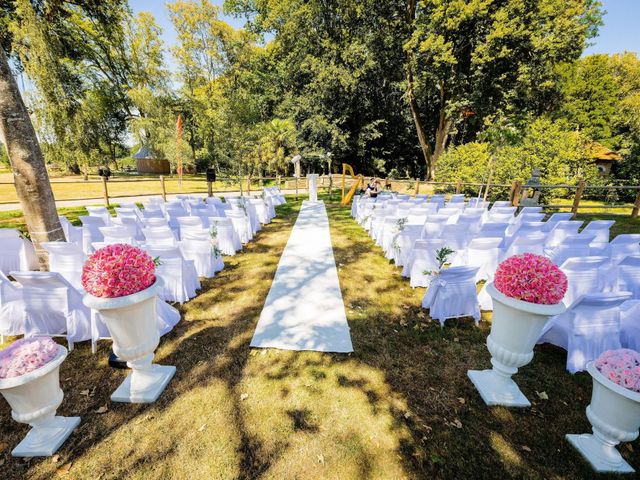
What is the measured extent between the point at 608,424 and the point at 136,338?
424cm

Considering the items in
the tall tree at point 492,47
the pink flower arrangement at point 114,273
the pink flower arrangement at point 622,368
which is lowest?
the pink flower arrangement at point 622,368

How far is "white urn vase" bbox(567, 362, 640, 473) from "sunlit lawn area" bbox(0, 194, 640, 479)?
0.15 meters

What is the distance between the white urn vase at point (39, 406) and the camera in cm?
222

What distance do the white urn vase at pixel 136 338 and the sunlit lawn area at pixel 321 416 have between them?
0.14m

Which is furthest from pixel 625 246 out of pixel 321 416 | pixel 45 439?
pixel 45 439

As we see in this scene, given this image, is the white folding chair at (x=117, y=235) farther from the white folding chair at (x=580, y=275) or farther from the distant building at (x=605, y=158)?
the distant building at (x=605, y=158)

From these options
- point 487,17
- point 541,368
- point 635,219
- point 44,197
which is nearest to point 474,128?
point 487,17

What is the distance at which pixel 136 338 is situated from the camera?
2.87 metres

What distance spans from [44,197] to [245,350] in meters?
3.99

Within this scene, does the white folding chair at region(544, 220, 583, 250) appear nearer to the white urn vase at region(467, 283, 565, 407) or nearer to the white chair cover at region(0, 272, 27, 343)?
the white urn vase at region(467, 283, 565, 407)

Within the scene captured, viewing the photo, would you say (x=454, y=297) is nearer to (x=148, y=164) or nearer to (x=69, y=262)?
(x=69, y=262)

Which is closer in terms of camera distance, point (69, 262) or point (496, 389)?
point (496, 389)

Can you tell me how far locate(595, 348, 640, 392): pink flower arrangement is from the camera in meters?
2.17

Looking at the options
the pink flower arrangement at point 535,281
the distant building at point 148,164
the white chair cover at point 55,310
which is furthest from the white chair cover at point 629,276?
the distant building at point 148,164
